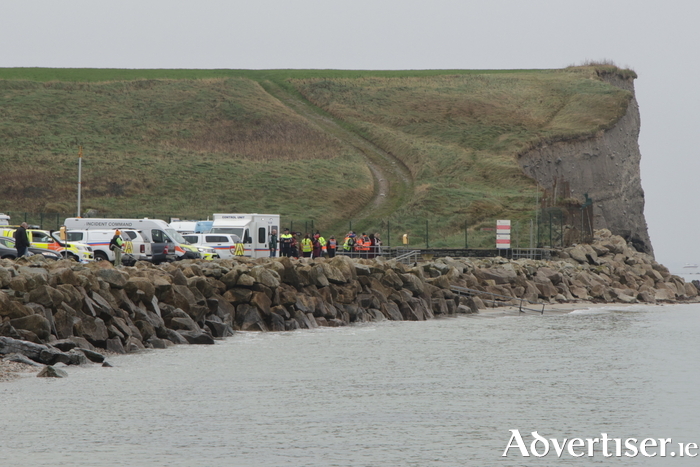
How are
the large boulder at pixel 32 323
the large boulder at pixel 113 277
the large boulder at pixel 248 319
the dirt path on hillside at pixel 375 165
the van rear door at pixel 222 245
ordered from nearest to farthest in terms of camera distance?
the large boulder at pixel 32 323, the large boulder at pixel 113 277, the large boulder at pixel 248 319, the van rear door at pixel 222 245, the dirt path on hillside at pixel 375 165

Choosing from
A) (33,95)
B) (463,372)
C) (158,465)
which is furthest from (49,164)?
(158,465)

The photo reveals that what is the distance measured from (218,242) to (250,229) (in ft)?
7.03

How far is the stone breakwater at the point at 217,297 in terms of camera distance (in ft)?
67.7

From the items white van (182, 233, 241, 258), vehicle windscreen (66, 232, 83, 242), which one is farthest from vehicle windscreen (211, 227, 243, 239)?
vehicle windscreen (66, 232, 83, 242)

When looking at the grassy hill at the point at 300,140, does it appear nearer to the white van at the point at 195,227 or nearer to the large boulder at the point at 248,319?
the white van at the point at 195,227

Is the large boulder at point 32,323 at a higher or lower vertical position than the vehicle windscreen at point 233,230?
lower

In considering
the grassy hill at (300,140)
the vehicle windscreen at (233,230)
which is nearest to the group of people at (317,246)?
the vehicle windscreen at (233,230)

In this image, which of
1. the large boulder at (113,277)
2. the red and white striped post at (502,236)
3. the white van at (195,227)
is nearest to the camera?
the large boulder at (113,277)

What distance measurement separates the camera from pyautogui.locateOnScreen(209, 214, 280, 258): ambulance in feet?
152

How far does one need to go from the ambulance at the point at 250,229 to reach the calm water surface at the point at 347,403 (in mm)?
19813

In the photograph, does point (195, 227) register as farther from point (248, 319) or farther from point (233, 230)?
point (248, 319)

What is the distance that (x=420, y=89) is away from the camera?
104062 millimetres

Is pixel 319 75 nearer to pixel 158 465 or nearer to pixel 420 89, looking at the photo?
pixel 420 89

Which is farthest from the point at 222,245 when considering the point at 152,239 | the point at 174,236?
the point at 152,239
